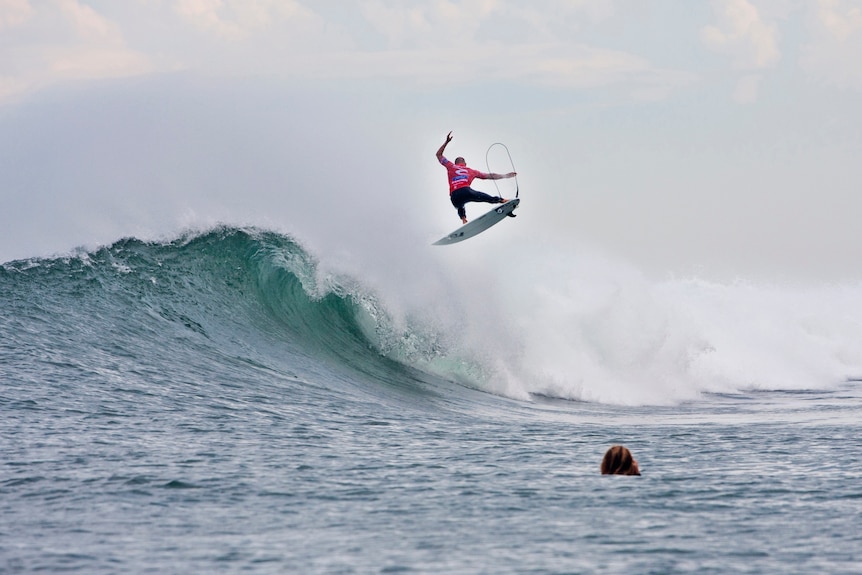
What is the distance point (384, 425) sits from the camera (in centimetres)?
1141

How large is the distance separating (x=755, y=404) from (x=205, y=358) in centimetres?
1017

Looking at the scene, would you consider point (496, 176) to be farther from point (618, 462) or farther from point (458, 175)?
point (618, 462)

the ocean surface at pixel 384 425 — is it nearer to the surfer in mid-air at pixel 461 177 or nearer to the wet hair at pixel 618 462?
the wet hair at pixel 618 462

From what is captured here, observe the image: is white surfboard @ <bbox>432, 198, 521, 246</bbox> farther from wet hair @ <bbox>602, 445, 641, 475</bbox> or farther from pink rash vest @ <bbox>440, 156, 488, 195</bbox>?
wet hair @ <bbox>602, 445, 641, 475</bbox>

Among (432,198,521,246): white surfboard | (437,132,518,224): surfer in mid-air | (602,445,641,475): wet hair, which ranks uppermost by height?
(437,132,518,224): surfer in mid-air

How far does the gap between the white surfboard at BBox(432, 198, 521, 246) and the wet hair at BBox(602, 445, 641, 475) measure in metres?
8.19

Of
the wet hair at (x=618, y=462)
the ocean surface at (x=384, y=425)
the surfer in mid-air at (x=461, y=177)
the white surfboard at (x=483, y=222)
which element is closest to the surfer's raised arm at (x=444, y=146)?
the surfer in mid-air at (x=461, y=177)

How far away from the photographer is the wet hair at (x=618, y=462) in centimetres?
851

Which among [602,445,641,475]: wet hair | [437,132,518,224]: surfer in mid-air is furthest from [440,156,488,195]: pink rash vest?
[602,445,641,475]: wet hair

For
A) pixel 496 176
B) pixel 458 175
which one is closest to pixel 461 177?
pixel 458 175

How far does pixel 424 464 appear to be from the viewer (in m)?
9.12

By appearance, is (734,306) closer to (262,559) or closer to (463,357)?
(463,357)

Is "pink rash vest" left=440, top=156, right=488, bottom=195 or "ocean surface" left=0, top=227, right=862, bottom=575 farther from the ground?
"pink rash vest" left=440, top=156, right=488, bottom=195

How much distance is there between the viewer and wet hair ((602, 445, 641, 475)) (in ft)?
27.9
